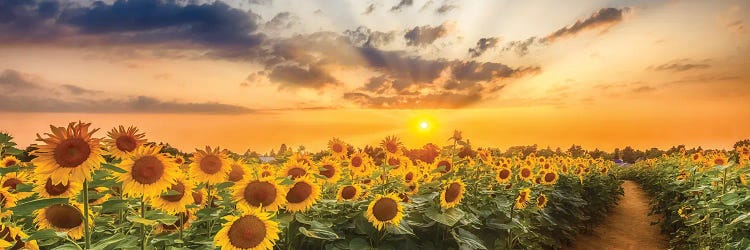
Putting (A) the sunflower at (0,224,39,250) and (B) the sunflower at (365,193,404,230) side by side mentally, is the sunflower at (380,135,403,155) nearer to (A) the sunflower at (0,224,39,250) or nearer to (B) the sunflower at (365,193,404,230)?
(B) the sunflower at (365,193,404,230)

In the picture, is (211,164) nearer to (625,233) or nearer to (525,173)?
(525,173)

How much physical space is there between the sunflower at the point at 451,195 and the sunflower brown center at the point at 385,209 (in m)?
0.73

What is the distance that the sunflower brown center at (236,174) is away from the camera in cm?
395

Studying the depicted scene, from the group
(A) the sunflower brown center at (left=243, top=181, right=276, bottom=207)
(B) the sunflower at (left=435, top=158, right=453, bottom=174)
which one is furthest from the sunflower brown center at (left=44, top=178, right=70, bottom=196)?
(B) the sunflower at (left=435, top=158, right=453, bottom=174)

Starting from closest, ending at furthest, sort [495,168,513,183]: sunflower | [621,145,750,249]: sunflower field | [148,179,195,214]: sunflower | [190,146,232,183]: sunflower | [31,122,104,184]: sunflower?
[31,122,104,184]: sunflower
[148,179,195,214]: sunflower
[190,146,232,183]: sunflower
[621,145,750,249]: sunflower field
[495,168,513,183]: sunflower

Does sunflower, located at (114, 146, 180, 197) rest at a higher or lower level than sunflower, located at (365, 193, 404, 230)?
higher

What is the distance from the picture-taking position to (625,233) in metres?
14.6

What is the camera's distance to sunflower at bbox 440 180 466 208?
15.4 ft

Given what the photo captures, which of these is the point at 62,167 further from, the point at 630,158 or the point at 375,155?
Answer: the point at 630,158

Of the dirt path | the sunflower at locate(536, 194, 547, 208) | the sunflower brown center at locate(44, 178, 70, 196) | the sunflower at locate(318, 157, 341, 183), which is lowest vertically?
the dirt path

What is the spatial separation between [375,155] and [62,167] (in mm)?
3536

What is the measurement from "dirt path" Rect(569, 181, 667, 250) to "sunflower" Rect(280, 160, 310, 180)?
945 centimetres

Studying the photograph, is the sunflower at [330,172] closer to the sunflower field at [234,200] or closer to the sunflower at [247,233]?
the sunflower field at [234,200]

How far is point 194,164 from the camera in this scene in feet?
12.9
